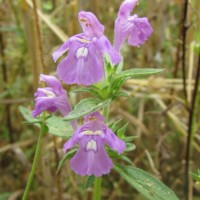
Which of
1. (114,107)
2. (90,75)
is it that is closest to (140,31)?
(90,75)

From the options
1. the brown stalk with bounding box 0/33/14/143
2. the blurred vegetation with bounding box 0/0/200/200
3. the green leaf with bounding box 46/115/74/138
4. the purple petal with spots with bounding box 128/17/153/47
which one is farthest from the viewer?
the brown stalk with bounding box 0/33/14/143

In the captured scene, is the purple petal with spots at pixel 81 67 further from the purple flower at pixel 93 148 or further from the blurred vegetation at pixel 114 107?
the blurred vegetation at pixel 114 107

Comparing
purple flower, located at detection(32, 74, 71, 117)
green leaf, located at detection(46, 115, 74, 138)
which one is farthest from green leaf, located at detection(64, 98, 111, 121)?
green leaf, located at detection(46, 115, 74, 138)

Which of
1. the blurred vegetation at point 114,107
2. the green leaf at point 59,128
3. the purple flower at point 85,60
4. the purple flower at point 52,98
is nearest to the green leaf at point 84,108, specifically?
the purple flower at point 85,60

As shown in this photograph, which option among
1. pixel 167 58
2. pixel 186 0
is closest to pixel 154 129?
pixel 167 58

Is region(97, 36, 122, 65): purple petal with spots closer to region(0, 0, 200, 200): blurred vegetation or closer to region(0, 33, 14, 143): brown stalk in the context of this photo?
region(0, 0, 200, 200): blurred vegetation
